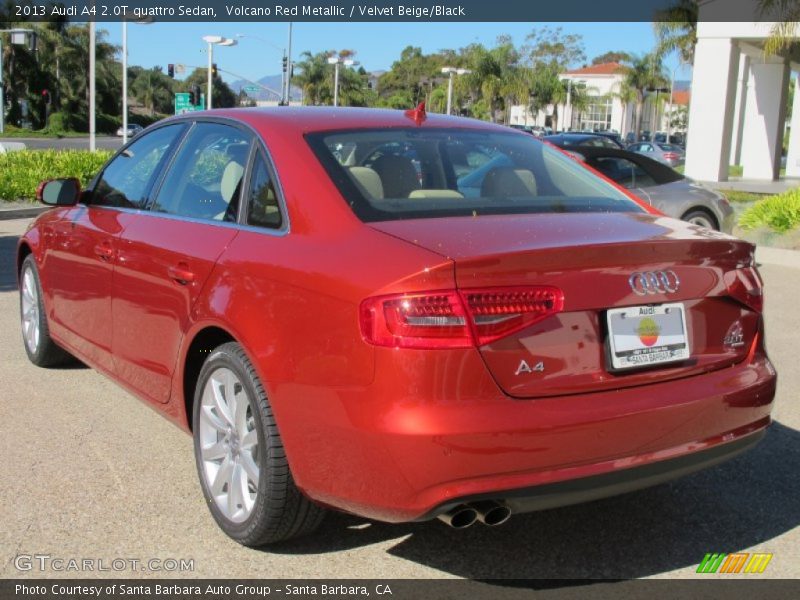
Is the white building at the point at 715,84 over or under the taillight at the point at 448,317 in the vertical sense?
over


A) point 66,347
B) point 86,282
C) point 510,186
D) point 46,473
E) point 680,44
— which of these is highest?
point 680,44

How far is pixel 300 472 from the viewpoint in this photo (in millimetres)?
3020

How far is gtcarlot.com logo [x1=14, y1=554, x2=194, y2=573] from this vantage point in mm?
3234

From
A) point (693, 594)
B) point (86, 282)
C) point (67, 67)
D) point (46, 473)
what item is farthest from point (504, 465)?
point (67, 67)

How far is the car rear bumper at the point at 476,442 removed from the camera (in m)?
2.68

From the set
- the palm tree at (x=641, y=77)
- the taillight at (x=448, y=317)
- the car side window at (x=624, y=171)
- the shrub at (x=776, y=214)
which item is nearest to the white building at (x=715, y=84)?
the shrub at (x=776, y=214)

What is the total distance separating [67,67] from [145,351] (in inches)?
3078

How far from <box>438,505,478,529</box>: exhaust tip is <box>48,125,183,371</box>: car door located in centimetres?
232

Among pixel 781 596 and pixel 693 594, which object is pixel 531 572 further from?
pixel 781 596

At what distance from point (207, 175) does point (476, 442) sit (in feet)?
6.49

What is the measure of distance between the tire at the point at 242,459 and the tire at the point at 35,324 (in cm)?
241

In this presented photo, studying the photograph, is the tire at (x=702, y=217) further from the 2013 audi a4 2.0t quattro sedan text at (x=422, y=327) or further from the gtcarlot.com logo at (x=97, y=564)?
the gtcarlot.com logo at (x=97, y=564)

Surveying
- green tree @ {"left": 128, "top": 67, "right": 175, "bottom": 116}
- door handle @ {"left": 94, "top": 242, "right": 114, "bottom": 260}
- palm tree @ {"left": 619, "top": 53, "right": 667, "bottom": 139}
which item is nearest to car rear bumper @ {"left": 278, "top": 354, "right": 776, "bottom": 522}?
door handle @ {"left": 94, "top": 242, "right": 114, "bottom": 260}

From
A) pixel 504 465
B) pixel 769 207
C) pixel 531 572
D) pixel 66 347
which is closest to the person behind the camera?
pixel 504 465
